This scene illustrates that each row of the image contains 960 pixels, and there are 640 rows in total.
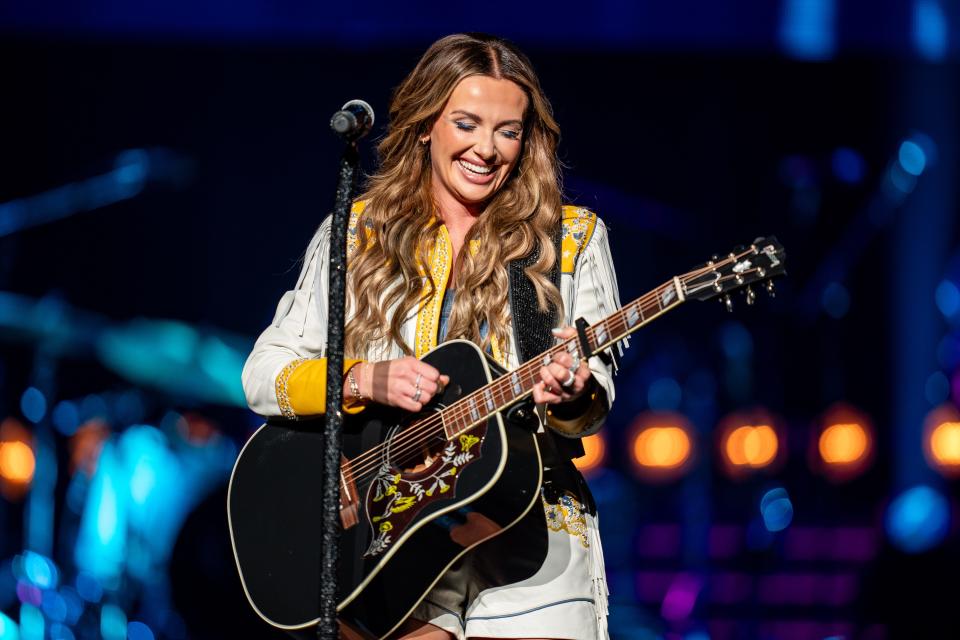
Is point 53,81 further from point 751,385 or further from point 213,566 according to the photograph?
point 751,385

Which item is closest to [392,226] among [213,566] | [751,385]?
[213,566]

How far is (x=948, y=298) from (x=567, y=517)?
4305mm

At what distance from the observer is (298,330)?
2.60 metres

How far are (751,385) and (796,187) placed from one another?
3.49ft

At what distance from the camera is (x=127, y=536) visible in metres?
5.66

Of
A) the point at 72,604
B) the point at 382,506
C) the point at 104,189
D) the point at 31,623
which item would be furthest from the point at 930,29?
the point at 31,623

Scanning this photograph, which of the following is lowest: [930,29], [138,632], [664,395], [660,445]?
[138,632]

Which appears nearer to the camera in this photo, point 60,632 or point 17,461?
point 60,632

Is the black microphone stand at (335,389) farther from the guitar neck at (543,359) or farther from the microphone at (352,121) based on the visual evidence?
the guitar neck at (543,359)

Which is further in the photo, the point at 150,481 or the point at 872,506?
the point at 872,506

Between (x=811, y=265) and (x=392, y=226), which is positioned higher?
(x=811, y=265)

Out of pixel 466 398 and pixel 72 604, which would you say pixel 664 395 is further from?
pixel 466 398

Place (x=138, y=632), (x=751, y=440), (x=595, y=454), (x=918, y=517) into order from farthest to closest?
(x=595, y=454) < (x=751, y=440) < (x=918, y=517) < (x=138, y=632)

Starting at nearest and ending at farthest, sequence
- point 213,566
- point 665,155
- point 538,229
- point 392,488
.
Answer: point 392,488 → point 538,229 → point 213,566 → point 665,155
